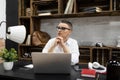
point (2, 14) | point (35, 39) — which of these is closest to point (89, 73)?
point (35, 39)

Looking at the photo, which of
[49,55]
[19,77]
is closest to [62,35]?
[49,55]

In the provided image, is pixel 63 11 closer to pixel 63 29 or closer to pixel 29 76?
pixel 63 29

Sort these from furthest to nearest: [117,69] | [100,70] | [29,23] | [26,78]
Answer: [29,23], [100,70], [26,78], [117,69]

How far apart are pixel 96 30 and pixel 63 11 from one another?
0.67 meters

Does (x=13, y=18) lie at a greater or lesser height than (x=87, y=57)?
greater

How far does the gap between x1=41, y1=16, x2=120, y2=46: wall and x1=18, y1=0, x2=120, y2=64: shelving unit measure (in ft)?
0.42

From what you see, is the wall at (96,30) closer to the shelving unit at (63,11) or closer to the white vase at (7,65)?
the shelving unit at (63,11)

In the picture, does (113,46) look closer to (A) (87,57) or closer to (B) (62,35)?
(A) (87,57)

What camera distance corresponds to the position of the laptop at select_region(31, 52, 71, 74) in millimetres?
1701

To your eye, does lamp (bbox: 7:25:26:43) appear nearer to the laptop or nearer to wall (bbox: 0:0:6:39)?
the laptop

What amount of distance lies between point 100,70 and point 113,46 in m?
1.33

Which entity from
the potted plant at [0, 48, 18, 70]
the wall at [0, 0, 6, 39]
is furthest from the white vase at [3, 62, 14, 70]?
the wall at [0, 0, 6, 39]

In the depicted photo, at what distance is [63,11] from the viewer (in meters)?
3.32

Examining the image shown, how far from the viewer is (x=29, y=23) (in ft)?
12.5
